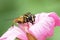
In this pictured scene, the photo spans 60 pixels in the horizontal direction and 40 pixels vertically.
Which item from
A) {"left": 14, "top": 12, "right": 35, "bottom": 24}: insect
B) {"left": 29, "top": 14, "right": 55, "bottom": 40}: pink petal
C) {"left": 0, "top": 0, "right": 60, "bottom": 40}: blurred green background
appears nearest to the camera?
{"left": 29, "top": 14, "right": 55, "bottom": 40}: pink petal

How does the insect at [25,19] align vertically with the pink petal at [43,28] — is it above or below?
above

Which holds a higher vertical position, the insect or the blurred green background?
the blurred green background

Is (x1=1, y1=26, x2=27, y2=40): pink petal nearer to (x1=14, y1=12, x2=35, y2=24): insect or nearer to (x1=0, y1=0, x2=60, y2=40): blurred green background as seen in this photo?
(x1=14, y1=12, x2=35, y2=24): insect

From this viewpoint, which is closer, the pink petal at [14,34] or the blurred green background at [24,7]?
the pink petal at [14,34]

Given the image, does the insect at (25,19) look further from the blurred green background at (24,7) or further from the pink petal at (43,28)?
the blurred green background at (24,7)

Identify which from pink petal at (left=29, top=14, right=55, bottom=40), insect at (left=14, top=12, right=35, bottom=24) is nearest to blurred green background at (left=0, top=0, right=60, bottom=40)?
insect at (left=14, top=12, right=35, bottom=24)

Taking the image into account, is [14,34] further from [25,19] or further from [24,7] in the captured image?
[24,7]

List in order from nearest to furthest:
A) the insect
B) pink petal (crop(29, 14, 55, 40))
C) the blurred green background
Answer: pink petal (crop(29, 14, 55, 40)) < the insect < the blurred green background

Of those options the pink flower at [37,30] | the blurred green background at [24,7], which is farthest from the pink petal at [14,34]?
the blurred green background at [24,7]

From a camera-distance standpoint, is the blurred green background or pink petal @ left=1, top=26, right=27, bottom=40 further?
the blurred green background
